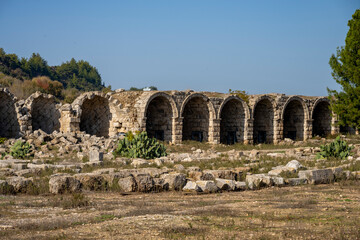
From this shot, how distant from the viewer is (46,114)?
79.6ft

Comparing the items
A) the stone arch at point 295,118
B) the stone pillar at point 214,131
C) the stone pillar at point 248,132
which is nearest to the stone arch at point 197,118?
the stone pillar at point 214,131

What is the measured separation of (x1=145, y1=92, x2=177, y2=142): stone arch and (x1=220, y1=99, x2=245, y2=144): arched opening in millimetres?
4734

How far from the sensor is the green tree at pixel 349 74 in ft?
73.0

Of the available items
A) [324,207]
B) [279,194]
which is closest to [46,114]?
[279,194]

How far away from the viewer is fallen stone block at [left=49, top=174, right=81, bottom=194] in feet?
29.0

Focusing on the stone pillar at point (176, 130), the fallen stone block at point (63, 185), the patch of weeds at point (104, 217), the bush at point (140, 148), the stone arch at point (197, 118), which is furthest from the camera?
the stone arch at point (197, 118)

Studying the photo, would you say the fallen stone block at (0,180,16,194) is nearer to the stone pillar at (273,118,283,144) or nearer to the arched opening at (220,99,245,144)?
the arched opening at (220,99,245,144)

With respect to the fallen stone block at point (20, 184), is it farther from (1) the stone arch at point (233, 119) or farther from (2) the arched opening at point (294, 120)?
(2) the arched opening at point (294, 120)

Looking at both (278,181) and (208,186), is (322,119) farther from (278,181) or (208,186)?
(208,186)

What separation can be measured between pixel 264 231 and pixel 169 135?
63.4 ft

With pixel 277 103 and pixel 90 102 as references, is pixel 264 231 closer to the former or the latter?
pixel 90 102

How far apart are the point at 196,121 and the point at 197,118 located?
0.66 feet

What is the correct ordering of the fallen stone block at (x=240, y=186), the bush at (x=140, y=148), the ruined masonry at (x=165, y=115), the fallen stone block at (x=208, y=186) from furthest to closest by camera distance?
the ruined masonry at (x=165, y=115)
the bush at (x=140, y=148)
the fallen stone block at (x=240, y=186)
the fallen stone block at (x=208, y=186)

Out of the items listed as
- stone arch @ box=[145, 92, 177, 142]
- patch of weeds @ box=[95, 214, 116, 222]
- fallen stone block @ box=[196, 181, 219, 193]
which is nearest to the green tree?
stone arch @ box=[145, 92, 177, 142]
